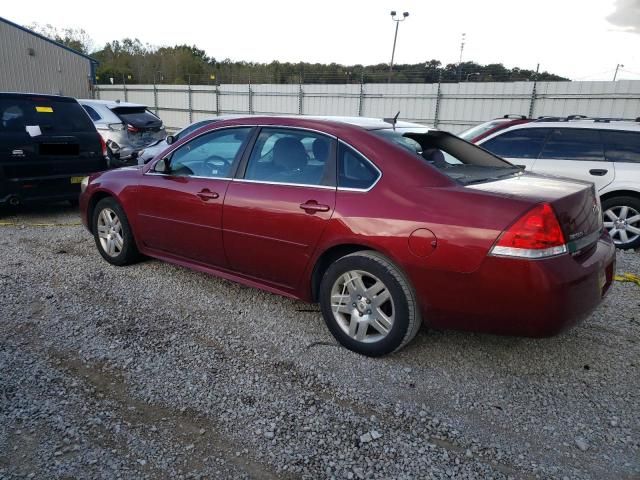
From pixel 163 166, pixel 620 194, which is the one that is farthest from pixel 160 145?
pixel 620 194

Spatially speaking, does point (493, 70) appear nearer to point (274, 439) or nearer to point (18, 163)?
point (18, 163)

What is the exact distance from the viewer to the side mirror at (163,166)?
170 inches

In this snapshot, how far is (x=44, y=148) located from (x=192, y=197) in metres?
3.61

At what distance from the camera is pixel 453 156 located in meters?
3.71

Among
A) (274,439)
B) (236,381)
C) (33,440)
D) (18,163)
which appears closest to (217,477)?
(274,439)

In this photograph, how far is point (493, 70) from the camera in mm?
16109

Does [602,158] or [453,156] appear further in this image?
[602,158]

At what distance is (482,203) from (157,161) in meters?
2.98

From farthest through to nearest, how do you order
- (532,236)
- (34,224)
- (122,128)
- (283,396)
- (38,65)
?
(38,65) → (122,128) → (34,224) → (283,396) → (532,236)

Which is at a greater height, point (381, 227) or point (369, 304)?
point (381, 227)

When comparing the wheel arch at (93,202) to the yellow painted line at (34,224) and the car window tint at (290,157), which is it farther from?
the car window tint at (290,157)

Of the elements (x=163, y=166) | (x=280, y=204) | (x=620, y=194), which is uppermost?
(x=163, y=166)

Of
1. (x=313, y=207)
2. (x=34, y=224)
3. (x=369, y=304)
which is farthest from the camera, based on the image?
(x=34, y=224)

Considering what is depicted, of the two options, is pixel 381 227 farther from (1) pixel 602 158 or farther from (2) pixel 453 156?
(1) pixel 602 158
